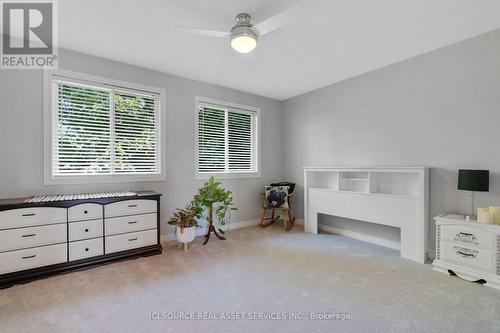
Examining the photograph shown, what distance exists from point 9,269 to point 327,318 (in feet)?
9.79

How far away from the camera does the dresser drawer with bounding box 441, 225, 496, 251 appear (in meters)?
2.26

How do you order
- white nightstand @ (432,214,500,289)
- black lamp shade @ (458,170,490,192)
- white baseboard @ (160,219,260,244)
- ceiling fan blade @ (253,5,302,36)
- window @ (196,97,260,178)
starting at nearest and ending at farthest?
ceiling fan blade @ (253,5,302,36) < white nightstand @ (432,214,500,289) < black lamp shade @ (458,170,490,192) < white baseboard @ (160,219,260,244) < window @ (196,97,260,178)

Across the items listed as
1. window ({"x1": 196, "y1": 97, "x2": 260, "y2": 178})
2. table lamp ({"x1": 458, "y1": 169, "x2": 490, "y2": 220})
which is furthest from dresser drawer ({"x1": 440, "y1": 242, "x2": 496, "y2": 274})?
window ({"x1": 196, "y1": 97, "x2": 260, "y2": 178})

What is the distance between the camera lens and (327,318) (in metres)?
1.78

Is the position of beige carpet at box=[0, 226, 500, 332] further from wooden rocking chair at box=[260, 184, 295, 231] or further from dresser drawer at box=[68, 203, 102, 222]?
wooden rocking chair at box=[260, 184, 295, 231]

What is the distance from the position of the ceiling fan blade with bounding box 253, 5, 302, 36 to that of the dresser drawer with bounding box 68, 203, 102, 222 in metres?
2.58

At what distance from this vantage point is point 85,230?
8.60ft

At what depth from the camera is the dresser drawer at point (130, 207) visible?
277 centimetres

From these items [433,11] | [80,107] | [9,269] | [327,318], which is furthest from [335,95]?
[9,269]

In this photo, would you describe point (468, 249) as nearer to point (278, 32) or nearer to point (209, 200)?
point (278, 32)

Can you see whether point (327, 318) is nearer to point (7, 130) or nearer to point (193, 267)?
point (193, 267)

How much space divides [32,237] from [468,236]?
447 cm

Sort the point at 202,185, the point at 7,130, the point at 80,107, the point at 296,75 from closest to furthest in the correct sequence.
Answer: the point at 7,130, the point at 80,107, the point at 296,75, the point at 202,185
